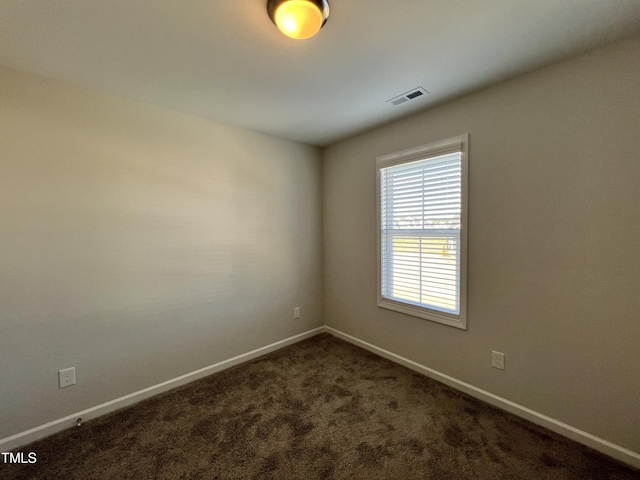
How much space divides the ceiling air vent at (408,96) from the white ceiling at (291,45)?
0.05 metres

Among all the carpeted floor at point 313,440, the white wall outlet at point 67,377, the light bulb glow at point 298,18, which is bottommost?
the carpeted floor at point 313,440

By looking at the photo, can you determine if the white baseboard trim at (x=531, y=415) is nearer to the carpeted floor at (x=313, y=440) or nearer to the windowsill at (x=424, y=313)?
the carpeted floor at (x=313, y=440)

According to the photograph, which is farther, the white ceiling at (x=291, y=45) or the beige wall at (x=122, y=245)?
the beige wall at (x=122, y=245)

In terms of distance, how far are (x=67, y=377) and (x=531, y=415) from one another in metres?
3.26

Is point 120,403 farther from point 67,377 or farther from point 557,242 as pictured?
point 557,242

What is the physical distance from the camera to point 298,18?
4.00 ft

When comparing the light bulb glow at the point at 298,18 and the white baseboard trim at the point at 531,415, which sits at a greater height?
the light bulb glow at the point at 298,18

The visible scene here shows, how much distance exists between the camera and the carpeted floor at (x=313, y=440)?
1488 millimetres

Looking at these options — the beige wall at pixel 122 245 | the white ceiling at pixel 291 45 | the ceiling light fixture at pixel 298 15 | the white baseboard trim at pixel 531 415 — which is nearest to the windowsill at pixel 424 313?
the white baseboard trim at pixel 531 415

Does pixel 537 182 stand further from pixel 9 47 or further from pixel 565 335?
pixel 9 47

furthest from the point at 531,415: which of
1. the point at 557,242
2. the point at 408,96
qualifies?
the point at 408,96

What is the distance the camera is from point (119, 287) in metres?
2.06

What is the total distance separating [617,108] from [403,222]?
151cm

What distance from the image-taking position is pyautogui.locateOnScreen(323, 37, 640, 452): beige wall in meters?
1.51
